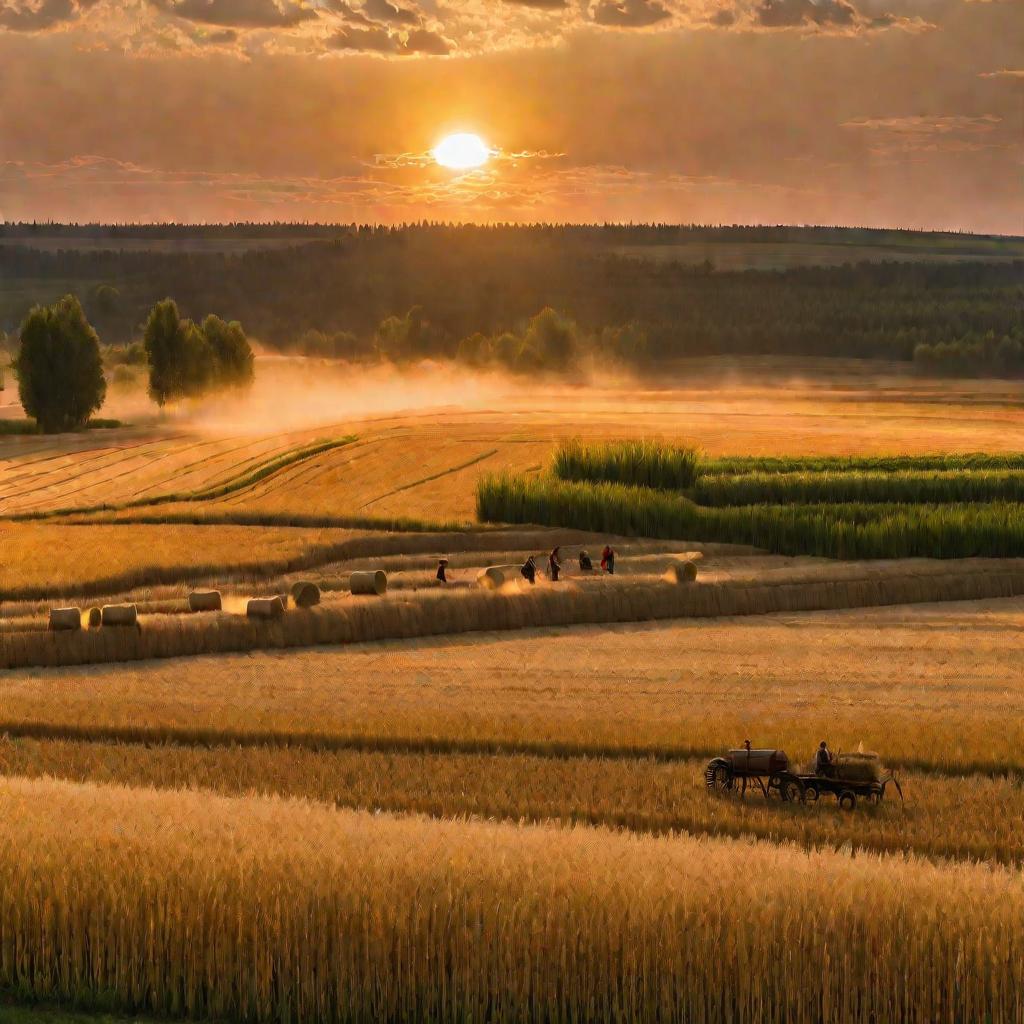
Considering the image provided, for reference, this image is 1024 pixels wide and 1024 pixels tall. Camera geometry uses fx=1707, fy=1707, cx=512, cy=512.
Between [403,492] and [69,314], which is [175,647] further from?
[69,314]

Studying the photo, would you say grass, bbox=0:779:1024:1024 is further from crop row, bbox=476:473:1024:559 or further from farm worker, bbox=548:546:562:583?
crop row, bbox=476:473:1024:559

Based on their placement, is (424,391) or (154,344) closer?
(154,344)

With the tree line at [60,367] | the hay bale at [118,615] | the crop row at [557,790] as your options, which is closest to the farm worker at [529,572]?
the hay bale at [118,615]

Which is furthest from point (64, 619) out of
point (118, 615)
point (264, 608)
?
point (264, 608)

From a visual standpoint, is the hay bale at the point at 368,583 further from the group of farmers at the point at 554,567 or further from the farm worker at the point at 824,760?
the farm worker at the point at 824,760

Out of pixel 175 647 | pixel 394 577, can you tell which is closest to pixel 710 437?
pixel 394 577

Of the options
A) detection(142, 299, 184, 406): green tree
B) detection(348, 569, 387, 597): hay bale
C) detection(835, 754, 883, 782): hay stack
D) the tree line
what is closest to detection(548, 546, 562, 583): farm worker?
detection(348, 569, 387, 597): hay bale
